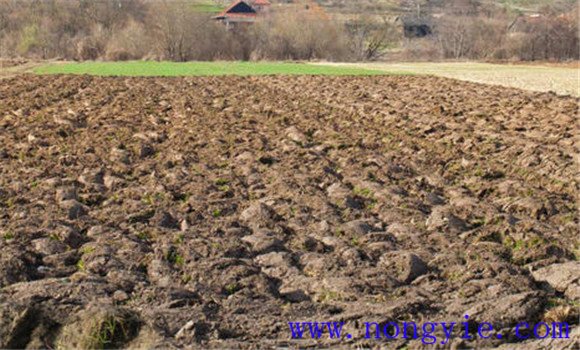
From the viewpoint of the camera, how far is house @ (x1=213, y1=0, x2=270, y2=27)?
6831 centimetres

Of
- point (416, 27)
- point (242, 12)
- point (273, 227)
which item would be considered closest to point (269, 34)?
point (242, 12)

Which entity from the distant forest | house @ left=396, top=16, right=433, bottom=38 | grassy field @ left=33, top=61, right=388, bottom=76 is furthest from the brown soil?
house @ left=396, top=16, right=433, bottom=38

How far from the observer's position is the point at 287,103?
69.4ft

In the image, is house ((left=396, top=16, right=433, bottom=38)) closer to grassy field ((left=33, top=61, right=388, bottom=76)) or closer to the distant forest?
the distant forest

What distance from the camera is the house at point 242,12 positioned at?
68312 millimetres

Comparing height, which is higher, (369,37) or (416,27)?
(416,27)

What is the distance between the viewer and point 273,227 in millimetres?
8297

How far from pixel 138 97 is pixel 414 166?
12.4m

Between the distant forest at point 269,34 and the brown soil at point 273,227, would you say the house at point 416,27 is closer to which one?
the distant forest at point 269,34

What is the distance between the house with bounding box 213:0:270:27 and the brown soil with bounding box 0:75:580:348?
52.9 meters

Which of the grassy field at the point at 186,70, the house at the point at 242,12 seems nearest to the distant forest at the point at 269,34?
the house at the point at 242,12

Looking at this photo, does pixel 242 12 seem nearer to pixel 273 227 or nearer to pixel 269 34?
pixel 269 34

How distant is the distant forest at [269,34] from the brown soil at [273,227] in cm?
4593

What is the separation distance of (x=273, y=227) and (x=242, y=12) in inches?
2763
